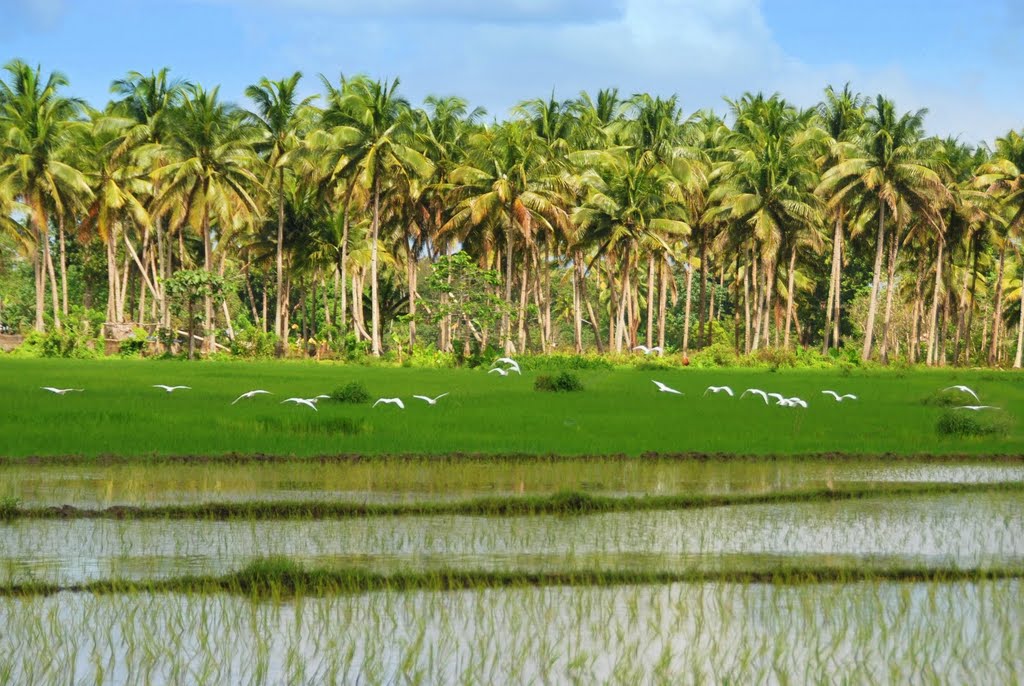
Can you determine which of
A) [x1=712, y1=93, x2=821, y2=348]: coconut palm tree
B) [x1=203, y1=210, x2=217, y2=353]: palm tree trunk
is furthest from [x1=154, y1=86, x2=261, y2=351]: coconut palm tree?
[x1=712, y1=93, x2=821, y2=348]: coconut palm tree

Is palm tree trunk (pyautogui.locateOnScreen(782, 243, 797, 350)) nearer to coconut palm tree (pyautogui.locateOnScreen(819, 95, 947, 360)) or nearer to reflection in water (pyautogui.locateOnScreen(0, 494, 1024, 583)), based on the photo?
coconut palm tree (pyautogui.locateOnScreen(819, 95, 947, 360))

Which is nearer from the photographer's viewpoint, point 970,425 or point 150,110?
point 970,425

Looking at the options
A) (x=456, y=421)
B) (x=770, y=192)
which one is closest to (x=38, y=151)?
(x=770, y=192)

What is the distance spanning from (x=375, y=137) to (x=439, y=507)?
3658 cm

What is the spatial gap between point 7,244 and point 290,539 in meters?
59.9

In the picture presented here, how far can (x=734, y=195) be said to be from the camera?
53.5m

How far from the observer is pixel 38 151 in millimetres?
47625

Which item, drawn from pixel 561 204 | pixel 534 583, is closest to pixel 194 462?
pixel 534 583

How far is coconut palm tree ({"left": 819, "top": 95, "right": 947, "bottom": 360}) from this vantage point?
50438 mm

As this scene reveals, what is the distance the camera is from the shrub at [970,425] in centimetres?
1930

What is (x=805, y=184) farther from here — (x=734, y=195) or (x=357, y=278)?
(x=357, y=278)

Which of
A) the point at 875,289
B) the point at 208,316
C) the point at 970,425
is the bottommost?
the point at 970,425

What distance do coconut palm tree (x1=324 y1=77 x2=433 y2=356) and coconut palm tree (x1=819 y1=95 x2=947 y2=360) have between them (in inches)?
640

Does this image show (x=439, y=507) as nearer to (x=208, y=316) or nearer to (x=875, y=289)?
(x=208, y=316)
